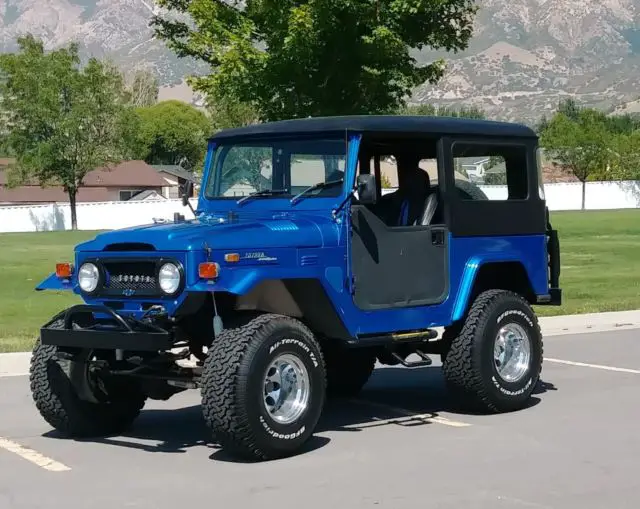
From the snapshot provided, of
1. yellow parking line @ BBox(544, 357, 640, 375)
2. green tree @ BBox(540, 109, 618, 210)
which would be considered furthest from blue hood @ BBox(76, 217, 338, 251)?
green tree @ BBox(540, 109, 618, 210)

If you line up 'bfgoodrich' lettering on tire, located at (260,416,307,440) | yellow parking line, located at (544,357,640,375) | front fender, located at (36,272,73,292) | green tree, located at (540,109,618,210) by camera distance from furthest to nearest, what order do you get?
green tree, located at (540,109,618,210)
yellow parking line, located at (544,357,640,375)
front fender, located at (36,272,73,292)
'bfgoodrich' lettering on tire, located at (260,416,307,440)

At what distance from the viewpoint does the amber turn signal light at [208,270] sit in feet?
24.5

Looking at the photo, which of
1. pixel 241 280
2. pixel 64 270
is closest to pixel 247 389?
pixel 241 280

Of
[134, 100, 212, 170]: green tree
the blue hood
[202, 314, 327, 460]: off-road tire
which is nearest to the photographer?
[202, 314, 327, 460]: off-road tire

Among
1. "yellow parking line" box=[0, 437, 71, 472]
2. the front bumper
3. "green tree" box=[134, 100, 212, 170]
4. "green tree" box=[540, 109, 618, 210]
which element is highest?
"green tree" box=[134, 100, 212, 170]

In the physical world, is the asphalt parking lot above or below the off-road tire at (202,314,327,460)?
below

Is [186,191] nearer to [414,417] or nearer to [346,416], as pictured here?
[346,416]

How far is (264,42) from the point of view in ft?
62.7

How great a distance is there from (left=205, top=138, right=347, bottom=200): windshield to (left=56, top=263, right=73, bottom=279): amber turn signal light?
4.73ft

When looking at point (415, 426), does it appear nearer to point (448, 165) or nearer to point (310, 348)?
point (310, 348)

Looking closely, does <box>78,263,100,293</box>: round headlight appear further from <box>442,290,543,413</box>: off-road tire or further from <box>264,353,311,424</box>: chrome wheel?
<box>442,290,543,413</box>: off-road tire

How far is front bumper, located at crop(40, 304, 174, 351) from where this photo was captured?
7.48m

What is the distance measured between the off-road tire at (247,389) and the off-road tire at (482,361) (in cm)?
181

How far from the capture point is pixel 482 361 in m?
9.12
